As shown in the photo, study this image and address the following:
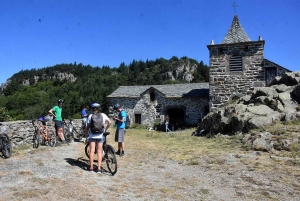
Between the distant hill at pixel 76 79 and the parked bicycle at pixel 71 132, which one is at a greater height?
the distant hill at pixel 76 79

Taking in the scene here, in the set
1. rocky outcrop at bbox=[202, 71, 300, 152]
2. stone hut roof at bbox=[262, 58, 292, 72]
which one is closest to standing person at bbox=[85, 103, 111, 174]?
rocky outcrop at bbox=[202, 71, 300, 152]

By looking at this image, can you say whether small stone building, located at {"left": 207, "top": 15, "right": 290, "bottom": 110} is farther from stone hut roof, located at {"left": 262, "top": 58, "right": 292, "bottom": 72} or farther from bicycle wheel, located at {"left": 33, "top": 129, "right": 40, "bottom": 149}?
bicycle wheel, located at {"left": 33, "top": 129, "right": 40, "bottom": 149}

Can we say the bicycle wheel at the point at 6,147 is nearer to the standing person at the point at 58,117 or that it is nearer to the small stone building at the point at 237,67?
the standing person at the point at 58,117

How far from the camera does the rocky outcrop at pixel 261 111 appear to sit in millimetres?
11031

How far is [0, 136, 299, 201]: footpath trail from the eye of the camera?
4488 millimetres

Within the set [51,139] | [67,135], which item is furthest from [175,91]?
[51,139]

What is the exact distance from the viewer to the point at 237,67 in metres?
17.8

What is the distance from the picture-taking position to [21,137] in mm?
8875

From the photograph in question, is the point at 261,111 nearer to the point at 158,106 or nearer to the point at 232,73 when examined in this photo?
the point at 232,73

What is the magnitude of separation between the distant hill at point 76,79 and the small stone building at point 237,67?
2943 centimetres

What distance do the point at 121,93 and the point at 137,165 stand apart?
55.5 feet

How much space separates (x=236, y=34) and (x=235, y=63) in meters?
2.25

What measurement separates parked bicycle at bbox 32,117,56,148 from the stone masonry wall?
39.8 feet

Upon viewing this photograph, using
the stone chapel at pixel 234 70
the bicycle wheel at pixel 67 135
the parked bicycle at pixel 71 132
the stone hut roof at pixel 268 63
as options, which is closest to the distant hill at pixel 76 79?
the stone chapel at pixel 234 70
